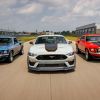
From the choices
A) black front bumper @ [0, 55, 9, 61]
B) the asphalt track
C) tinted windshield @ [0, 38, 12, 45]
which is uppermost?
tinted windshield @ [0, 38, 12, 45]

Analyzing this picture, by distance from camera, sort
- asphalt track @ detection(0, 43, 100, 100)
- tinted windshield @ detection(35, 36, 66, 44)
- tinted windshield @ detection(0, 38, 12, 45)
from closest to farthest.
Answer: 1. asphalt track @ detection(0, 43, 100, 100)
2. tinted windshield @ detection(35, 36, 66, 44)
3. tinted windshield @ detection(0, 38, 12, 45)

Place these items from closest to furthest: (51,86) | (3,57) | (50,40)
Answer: (51,86) < (50,40) < (3,57)

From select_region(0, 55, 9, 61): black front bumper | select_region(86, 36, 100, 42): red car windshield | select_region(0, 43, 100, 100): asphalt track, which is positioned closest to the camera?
select_region(0, 43, 100, 100): asphalt track

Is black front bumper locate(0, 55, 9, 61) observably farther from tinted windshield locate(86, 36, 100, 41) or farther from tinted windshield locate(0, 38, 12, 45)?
tinted windshield locate(86, 36, 100, 41)

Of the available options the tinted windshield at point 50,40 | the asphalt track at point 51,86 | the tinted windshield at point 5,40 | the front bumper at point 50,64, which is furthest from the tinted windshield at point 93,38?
the front bumper at point 50,64

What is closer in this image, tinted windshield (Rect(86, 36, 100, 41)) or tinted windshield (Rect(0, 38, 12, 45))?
tinted windshield (Rect(0, 38, 12, 45))

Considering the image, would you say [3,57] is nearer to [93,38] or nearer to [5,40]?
[5,40]

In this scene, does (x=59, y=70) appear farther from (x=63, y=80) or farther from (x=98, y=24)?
(x=98, y=24)

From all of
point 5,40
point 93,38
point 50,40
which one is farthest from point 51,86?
point 93,38

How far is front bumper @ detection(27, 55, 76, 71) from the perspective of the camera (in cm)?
844

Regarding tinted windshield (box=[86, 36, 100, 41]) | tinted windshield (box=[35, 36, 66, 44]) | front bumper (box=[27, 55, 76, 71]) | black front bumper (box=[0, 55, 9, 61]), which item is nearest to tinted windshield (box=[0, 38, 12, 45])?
black front bumper (box=[0, 55, 9, 61])

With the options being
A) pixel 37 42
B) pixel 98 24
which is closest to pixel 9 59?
pixel 37 42

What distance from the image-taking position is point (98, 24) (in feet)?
323

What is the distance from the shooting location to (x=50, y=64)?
849cm
